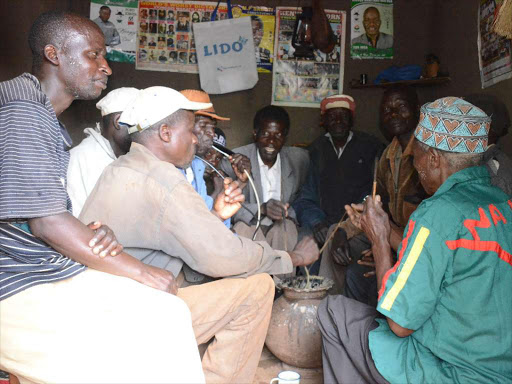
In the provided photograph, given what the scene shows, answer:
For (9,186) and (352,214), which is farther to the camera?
(352,214)

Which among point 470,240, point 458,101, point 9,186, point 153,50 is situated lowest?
Result: point 470,240

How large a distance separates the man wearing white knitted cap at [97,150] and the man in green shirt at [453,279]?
176 centimetres

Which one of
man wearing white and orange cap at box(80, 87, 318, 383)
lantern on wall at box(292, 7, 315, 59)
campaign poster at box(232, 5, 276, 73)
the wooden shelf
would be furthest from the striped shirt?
the wooden shelf

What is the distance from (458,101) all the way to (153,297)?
1.43 metres

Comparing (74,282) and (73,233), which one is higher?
(73,233)

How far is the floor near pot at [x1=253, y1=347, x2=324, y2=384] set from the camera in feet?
10.5

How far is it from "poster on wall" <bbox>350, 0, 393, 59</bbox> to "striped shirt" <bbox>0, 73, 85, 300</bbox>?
428 cm

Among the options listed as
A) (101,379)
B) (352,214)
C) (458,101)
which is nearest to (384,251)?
(352,214)

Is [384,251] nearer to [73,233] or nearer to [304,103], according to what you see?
[73,233]

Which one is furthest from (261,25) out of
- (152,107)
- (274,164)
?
(152,107)

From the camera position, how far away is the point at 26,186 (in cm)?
179

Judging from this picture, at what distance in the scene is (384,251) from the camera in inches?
Answer: 96.7

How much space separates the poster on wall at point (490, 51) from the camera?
3.87m

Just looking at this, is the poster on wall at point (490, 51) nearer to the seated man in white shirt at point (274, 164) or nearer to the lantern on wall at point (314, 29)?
the lantern on wall at point (314, 29)
